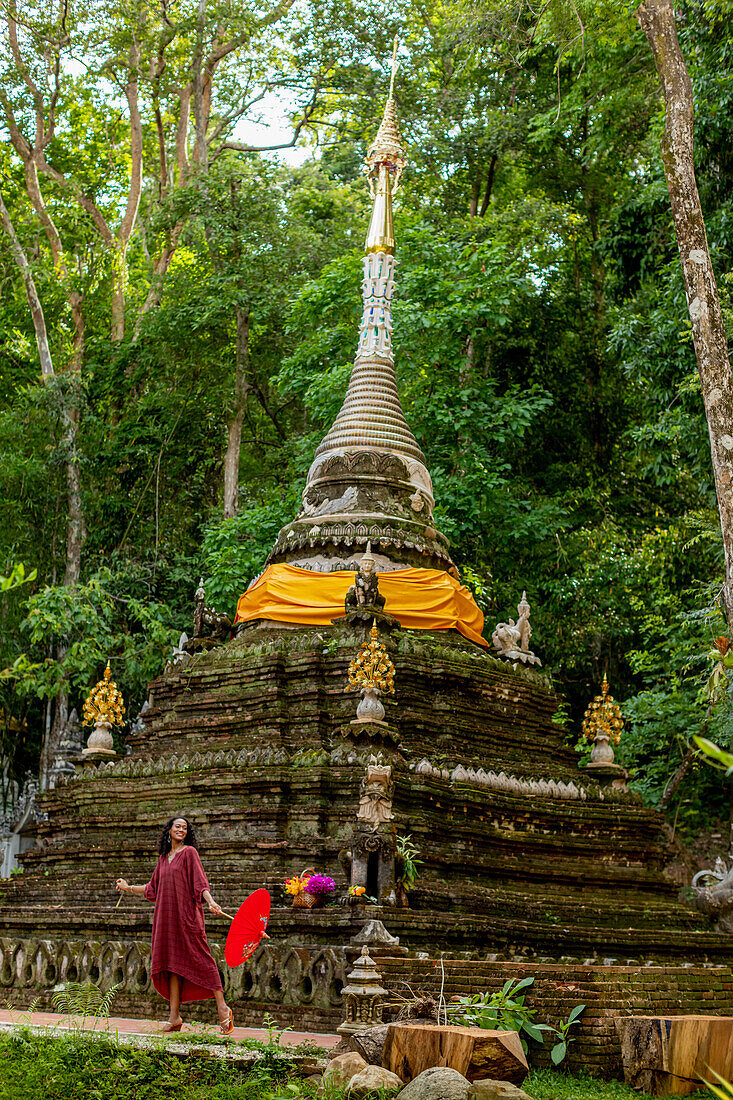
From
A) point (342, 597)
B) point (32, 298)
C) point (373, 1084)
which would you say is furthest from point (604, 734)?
point (32, 298)

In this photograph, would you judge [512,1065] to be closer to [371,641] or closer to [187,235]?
[371,641]

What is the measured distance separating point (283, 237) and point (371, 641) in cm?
1527

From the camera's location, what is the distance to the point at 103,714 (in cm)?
1587

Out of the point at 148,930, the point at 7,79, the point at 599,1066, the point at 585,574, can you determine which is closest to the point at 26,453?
the point at 7,79

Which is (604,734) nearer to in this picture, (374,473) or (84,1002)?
(374,473)

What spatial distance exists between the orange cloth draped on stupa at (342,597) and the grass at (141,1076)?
28.8ft

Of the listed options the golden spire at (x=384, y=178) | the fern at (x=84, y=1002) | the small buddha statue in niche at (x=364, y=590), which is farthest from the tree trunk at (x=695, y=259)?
the golden spire at (x=384, y=178)

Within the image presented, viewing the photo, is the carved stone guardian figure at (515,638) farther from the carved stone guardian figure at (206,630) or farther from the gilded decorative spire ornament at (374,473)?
the carved stone guardian figure at (206,630)

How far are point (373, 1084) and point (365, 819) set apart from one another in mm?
4666

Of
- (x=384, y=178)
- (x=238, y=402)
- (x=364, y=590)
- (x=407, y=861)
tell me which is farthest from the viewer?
(x=238, y=402)

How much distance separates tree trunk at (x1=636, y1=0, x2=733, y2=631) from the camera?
10.5 m

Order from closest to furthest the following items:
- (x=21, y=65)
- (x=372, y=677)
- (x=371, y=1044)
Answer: (x=371, y=1044)
(x=372, y=677)
(x=21, y=65)

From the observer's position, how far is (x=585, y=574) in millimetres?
21625

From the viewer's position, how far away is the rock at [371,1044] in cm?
646
